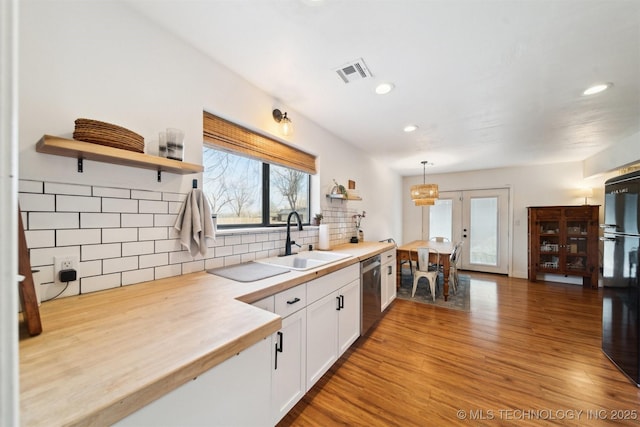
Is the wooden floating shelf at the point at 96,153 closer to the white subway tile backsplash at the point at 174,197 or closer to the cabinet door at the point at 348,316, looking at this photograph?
the white subway tile backsplash at the point at 174,197

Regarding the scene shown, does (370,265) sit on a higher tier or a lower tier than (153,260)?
lower

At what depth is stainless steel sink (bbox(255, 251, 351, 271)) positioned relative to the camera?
1962mm

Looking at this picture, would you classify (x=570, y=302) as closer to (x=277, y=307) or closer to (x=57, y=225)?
(x=277, y=307)

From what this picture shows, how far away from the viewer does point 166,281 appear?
1344mm

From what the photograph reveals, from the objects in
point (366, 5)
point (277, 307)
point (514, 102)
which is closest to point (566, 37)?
point (514, 102)

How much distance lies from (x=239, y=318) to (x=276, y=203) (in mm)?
1601

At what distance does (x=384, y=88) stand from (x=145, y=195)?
1.97 m

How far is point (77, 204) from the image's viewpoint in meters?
1.11

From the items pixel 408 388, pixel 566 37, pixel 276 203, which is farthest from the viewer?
pixel 276 203

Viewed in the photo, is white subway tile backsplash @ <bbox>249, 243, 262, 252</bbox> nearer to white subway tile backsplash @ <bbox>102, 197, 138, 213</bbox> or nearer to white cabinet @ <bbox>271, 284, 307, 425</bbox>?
white cabinet @ <bbox>271, 284, 307, 425</bbox>

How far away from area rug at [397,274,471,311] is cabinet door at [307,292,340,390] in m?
2.17

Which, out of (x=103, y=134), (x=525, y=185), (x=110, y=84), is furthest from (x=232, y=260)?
(x=525, y=185)

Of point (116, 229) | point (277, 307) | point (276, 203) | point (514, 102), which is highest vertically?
point (514, 102)

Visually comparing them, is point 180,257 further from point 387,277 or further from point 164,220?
point 387,277
